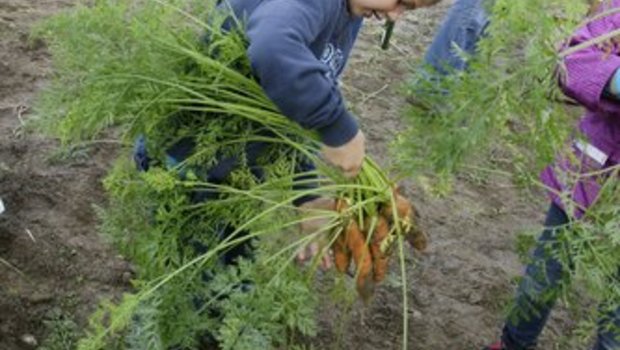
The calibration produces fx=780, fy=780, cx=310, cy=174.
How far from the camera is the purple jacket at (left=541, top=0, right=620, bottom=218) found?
6.30ft

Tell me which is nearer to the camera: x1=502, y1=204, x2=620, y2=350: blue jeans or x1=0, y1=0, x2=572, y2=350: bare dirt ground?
x1=502, y1=204, x2=620, y2=350: blue jeans

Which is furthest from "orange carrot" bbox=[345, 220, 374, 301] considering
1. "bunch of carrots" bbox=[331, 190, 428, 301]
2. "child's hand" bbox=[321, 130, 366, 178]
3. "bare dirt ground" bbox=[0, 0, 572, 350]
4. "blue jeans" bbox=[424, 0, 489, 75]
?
"blue jeans" bbox=[424, 0, 489, 75]

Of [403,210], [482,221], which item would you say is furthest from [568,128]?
[482,221]

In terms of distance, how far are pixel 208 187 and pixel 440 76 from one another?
0.66m

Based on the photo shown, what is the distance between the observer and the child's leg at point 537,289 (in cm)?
209

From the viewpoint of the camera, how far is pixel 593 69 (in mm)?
1938

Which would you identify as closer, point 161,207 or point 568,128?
point 568,128

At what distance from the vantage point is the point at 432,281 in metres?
3.12

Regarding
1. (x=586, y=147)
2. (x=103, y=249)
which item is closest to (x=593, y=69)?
(x=586, y=147)

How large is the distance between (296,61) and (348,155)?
32 centimetres

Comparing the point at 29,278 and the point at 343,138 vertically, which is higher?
the point at 343,138

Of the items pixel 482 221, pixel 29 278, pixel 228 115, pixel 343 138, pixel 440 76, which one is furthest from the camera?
pixel 482 221

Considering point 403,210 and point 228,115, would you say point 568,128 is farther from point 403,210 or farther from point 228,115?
point 228,115

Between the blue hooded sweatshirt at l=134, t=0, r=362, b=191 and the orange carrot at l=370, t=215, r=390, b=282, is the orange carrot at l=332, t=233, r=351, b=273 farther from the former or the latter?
the blue hooded sweatshirt at l=134, t=0, r=362, b=191
